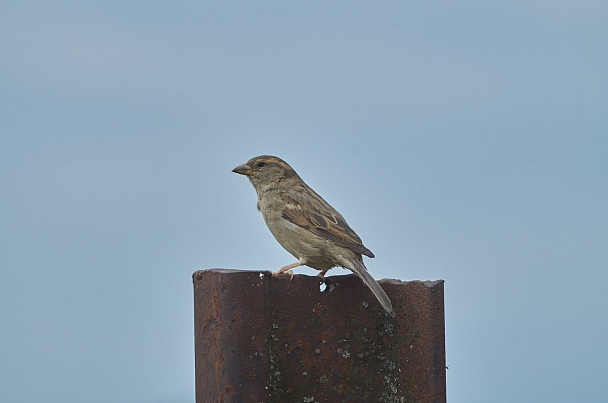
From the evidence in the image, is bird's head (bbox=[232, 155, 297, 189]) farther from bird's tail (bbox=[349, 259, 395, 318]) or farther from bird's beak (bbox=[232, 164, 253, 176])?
bird's tail (bbox=[349, 259, 395, 318])

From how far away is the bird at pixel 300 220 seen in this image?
682 cm

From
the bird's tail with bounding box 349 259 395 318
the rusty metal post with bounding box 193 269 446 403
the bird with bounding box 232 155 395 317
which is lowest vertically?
the rusty metal post with bounding box 193 269 446 403

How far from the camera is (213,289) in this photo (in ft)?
16.3

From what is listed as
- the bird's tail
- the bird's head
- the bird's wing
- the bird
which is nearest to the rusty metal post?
the bird's tail

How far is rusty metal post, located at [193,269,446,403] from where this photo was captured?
4.89 meters

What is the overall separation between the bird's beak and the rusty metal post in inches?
107

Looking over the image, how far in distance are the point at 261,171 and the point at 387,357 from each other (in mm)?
3008

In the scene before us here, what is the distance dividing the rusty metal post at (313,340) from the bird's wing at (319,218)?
4.00 feet

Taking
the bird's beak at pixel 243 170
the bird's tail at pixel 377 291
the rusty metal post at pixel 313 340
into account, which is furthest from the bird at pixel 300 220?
the rusty metal post at pixel 313 340

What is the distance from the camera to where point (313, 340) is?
5148 mm

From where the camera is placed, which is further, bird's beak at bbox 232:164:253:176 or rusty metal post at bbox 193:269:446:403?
bird's beak at bbox 232:164:253:176

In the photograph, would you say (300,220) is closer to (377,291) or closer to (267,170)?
(267,170)

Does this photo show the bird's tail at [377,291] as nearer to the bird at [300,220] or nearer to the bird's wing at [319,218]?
the bird at [300,220]

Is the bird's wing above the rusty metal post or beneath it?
above
